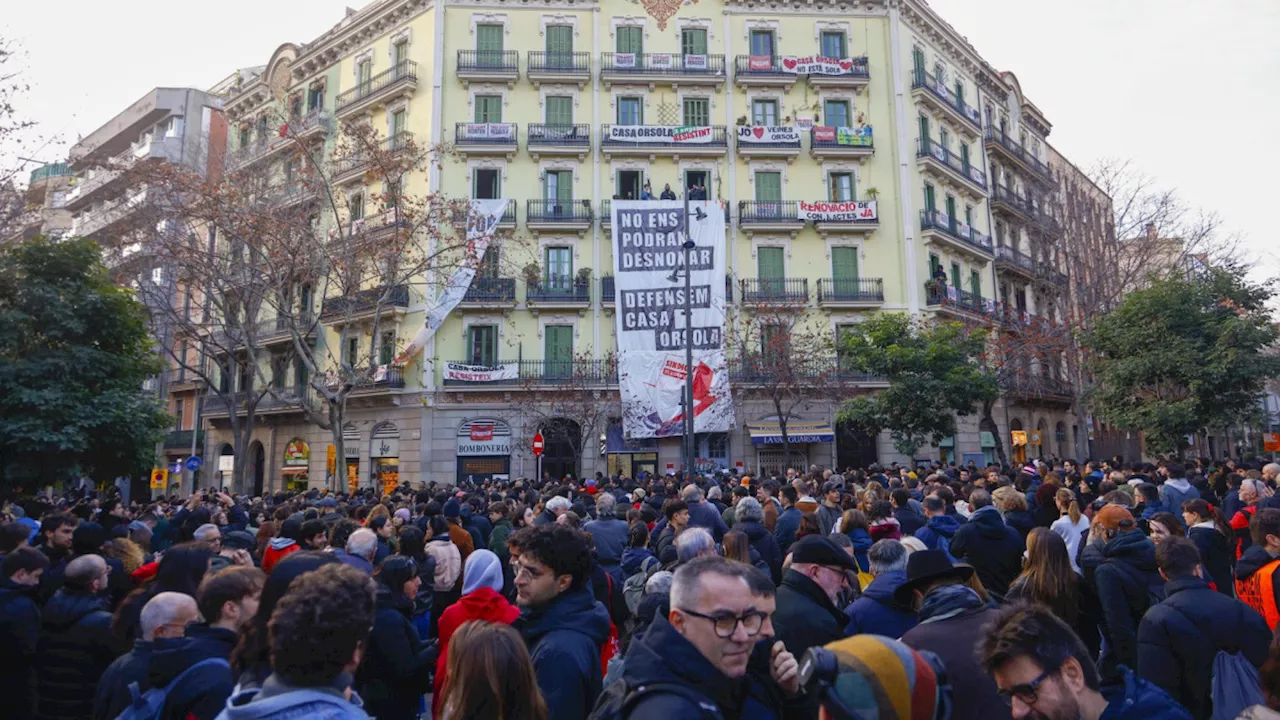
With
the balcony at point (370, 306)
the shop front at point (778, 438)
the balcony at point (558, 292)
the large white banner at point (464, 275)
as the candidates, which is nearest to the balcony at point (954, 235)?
the shop front at point (778, 438)

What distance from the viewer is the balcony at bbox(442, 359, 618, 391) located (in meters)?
29.7

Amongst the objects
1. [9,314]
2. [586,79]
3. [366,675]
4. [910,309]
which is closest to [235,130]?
[586,79]

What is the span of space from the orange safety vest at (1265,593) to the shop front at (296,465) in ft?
110

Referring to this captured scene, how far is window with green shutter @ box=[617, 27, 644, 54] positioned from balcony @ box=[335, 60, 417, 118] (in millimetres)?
8477

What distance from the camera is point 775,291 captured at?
104 ft

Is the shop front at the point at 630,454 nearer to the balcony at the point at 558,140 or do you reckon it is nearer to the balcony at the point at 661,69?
the balcony at the point at 558,140

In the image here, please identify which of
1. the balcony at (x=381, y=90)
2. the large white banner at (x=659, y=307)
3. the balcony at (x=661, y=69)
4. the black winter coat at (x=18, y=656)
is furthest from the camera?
the balcony at (x=661, y=69)

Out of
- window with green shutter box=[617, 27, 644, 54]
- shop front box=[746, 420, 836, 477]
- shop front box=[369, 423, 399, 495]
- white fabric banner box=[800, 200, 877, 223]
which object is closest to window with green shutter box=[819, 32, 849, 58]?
white fabric banner box=[800, 200, 877, 223]

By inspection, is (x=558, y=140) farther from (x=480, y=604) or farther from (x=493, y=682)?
(x=493, y=682)

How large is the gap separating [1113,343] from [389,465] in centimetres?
2547

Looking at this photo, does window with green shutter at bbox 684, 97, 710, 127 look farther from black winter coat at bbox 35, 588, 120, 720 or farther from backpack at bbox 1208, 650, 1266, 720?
backpack at bbox 1208, 650, 1266, 720

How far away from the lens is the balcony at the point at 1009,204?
39.1 meters

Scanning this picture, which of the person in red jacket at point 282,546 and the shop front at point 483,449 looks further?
the shop front at point 483,449

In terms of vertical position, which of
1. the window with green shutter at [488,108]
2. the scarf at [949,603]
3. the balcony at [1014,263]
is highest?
the window with green shutter at [488,108]
